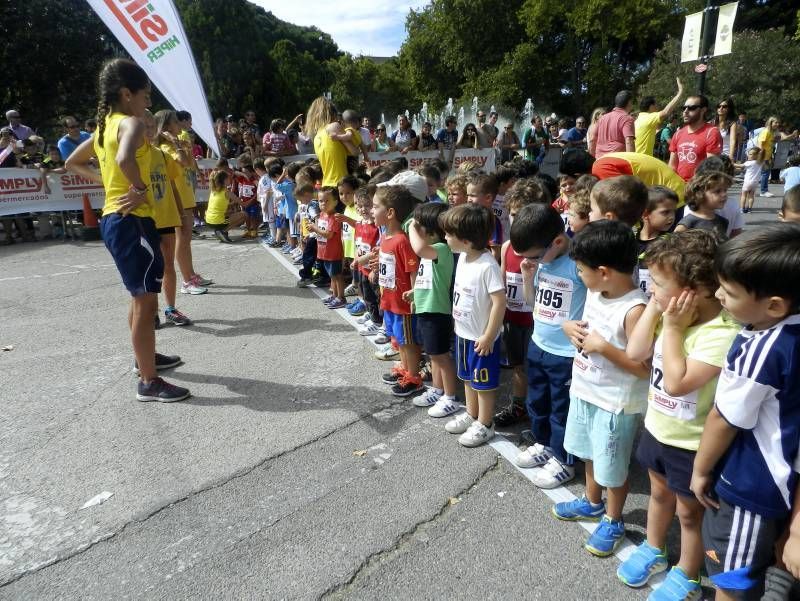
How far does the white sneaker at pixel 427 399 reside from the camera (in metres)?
3.89

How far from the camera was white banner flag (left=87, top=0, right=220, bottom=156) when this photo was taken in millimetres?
7766

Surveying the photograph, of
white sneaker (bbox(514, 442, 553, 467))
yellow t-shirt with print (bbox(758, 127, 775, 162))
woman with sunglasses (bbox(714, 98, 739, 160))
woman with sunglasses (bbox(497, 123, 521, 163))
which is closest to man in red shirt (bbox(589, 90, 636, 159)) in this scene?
woman with sunglasses (bbox(714, 98, 739, 160))

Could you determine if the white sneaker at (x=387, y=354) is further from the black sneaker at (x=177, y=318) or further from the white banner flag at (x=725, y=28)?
the white banner flag at (x=725, y=28)

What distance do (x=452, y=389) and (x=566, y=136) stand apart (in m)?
14.7

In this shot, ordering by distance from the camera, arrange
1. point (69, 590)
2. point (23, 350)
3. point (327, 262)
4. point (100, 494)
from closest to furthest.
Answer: point (69, 590)
point (100, 494)
point (23, 350)
point (327, 262)

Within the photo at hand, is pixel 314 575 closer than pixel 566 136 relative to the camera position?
Yes

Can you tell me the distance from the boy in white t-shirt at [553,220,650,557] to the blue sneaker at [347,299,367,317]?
3683mm

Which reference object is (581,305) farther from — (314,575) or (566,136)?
(566,136)

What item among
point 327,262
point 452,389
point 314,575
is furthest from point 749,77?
point 314,575

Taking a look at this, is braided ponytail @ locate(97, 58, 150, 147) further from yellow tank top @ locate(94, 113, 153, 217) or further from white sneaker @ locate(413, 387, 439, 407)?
white sneaker @ locate(413, 387, 439, 407)

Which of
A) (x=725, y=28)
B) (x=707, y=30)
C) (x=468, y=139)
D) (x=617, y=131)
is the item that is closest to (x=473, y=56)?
(x=468, y=139)

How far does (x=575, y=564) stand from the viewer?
237 cm

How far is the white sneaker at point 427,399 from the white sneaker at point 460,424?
0.36m

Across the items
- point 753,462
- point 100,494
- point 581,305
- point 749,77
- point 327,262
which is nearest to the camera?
point 753,462
